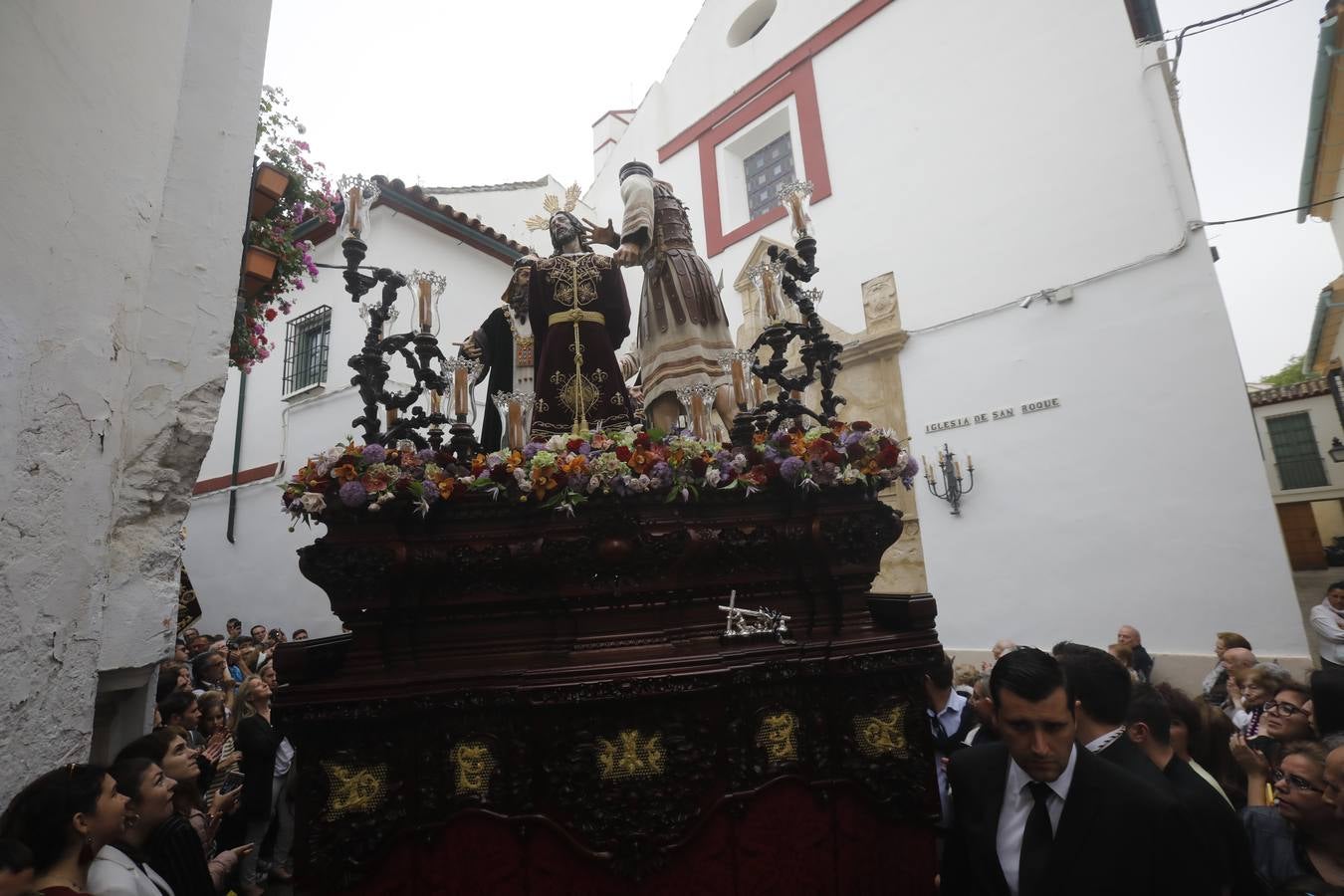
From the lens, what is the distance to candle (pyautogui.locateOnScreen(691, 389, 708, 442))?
12.5 ft

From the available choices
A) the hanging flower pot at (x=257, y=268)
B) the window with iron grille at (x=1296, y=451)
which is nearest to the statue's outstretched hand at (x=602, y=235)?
the hanging flower pot at (x=257, y=268)

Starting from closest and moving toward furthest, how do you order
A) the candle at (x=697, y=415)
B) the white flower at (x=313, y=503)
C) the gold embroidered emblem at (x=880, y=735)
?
the white flower at (x=313, y=503) → the gold embroidered emblem at (x=880, y=735) → the candle at (x=697, y=415)

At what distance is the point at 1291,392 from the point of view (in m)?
16.0

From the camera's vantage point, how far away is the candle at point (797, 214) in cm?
370

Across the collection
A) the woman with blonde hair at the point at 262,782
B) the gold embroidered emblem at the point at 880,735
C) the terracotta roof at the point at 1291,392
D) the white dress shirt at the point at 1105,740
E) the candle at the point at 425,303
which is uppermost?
the terracotta roof at the point at 1291,392

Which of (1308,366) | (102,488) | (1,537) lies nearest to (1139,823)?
(1,537)

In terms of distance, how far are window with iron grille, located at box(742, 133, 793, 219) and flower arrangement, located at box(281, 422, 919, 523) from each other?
8227mm

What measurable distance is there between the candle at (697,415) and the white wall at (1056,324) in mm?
5162

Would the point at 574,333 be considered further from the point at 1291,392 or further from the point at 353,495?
the point at 1291,392

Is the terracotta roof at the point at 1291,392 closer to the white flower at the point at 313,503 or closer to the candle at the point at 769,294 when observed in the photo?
the candle at the point at 769,294

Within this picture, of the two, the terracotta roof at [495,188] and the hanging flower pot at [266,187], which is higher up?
the terracotta roof at [495,188]

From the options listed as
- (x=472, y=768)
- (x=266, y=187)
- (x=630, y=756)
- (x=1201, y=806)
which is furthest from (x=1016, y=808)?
(x=266, y=187)

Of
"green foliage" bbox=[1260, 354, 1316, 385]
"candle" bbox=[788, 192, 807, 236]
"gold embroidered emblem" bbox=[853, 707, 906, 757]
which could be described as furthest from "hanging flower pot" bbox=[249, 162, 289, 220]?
"green foliage" bbox=[1260, 354, 1316, 385]

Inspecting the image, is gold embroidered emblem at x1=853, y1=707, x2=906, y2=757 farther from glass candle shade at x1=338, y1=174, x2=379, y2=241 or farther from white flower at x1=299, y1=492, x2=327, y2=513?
glass candle shade at x1=338, y1=174, x2=379, y2=241
